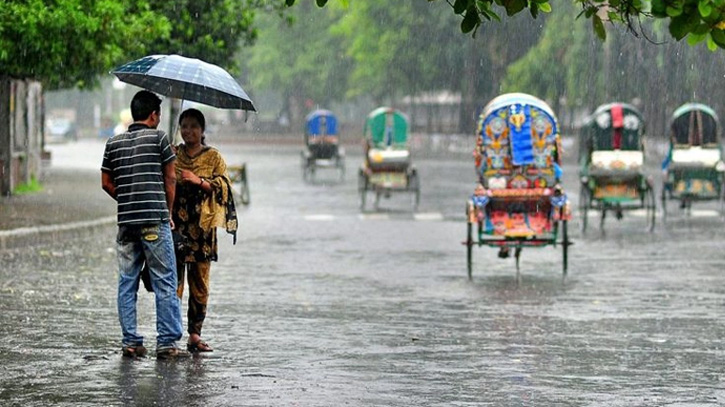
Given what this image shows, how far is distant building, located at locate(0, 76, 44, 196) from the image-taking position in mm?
30219

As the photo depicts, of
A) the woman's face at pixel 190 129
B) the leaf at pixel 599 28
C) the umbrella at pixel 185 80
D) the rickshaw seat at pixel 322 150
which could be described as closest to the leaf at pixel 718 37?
the leaf at pixel 599 28

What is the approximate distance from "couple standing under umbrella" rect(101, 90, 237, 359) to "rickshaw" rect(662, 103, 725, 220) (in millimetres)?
16613

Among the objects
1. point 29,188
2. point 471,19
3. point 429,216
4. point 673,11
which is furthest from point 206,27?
point 673,11

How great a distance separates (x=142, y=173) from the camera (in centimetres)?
1047

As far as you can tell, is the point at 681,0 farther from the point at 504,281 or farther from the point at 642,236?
the point at 642,236

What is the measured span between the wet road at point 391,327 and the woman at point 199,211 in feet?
1.25

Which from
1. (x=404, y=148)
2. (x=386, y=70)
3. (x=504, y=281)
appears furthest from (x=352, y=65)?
(x=504, y=281)

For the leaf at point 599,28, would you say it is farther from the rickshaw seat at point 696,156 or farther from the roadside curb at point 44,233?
the rickshaw seat at point 696,156

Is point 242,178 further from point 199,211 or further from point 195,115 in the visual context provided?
point 195,115

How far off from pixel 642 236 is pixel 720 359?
12.4 meters

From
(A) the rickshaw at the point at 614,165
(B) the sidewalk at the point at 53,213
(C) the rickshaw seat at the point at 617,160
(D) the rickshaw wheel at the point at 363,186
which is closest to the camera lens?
(B) the sidewalk at the point at 53,213

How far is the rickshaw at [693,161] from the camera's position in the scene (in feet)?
87.3

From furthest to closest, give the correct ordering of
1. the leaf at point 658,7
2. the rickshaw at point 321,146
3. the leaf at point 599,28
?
1. the rickshaw at point 321,146
2. the leaf at point 599,28
3. the leaf at point 658,7

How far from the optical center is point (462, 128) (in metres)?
74.4
